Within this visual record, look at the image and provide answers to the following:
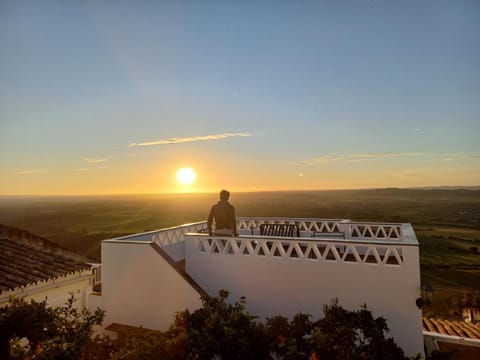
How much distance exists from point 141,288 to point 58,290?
207cm

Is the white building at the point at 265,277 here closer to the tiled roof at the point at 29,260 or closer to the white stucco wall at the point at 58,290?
the white stucco wall at the point at 58,290

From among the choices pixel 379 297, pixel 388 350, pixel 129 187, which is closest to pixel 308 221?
pixel 379 297

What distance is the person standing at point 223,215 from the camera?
21.0ft

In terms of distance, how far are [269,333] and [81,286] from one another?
546 cm

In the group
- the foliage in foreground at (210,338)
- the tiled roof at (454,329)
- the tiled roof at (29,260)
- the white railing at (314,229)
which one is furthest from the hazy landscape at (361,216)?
the foliage in foreground at (210,338)

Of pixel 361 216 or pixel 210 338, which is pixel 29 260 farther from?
pixel 361 216

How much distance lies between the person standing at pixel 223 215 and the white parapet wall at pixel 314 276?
0.32 metres

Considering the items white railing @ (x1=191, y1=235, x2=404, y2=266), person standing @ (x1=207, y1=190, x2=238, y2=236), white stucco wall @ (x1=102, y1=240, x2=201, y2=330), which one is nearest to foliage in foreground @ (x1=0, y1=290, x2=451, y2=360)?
white railing @ (x1=191, y1=235, x2=404, y2=266)

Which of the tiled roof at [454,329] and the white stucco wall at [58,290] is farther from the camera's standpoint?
the tiled roof at [454,329]

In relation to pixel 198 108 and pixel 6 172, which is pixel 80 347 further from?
pixel 6 172

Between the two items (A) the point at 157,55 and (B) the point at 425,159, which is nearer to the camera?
(A) the point at 157,55

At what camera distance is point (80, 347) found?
3.07m

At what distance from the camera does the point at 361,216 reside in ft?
77.9

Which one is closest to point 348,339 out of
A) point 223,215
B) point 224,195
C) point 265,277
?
point 265,277
